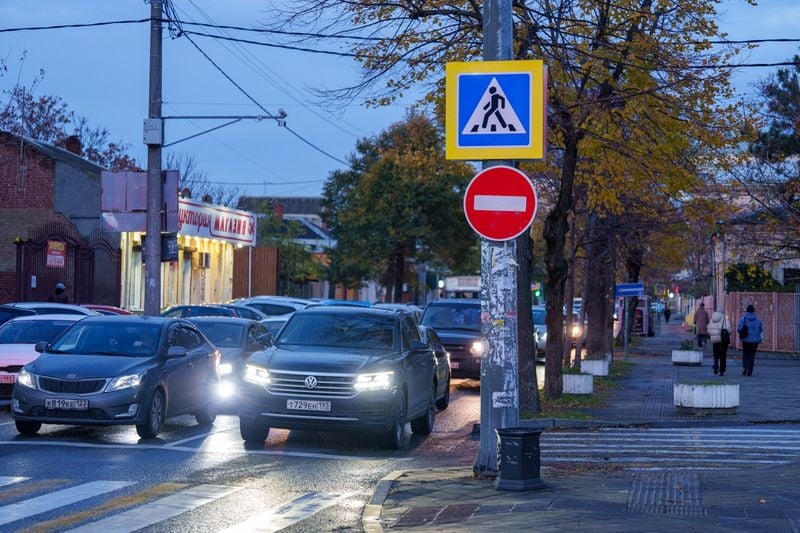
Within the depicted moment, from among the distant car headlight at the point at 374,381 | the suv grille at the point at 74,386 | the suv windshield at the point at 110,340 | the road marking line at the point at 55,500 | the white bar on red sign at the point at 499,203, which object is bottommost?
the road marking line at the point at 55,500

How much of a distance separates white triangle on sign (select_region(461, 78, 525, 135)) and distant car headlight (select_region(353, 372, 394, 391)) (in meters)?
4.50

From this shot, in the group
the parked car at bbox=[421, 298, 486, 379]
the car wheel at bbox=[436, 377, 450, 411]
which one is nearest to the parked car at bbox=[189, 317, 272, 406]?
the car wheel at bbox=[436, 377, 450, 411]

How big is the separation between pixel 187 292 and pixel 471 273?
3651cm

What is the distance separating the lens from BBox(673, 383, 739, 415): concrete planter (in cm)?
1941

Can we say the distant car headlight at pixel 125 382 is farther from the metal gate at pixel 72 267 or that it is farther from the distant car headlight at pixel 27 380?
the metal gate at pixel 72 267

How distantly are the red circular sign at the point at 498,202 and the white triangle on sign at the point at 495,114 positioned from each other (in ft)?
1.21

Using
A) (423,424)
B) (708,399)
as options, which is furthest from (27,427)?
(708,399)

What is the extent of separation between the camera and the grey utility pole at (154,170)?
25.4 metres

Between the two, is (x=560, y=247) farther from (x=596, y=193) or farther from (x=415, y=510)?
(x=415, y=510)

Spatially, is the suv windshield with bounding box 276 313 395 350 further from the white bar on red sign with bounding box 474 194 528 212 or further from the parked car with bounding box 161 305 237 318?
the parked car with bounding box 161 305 237 318

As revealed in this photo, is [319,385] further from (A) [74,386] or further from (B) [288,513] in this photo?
(B) [288,513]

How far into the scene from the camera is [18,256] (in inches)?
1432

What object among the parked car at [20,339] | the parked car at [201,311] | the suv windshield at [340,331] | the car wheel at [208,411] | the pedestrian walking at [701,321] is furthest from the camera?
the pedestrian walking at [701,321]

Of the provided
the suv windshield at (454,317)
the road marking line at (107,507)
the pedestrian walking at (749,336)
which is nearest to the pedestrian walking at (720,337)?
the pedestrian walking at (749,336)
